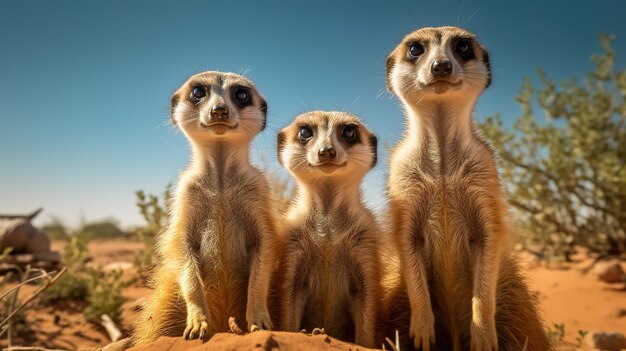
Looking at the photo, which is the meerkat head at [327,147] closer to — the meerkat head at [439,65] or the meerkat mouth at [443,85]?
the meerkat head at [439,65]

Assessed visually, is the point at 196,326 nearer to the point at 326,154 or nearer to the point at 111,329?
the point at 326,154

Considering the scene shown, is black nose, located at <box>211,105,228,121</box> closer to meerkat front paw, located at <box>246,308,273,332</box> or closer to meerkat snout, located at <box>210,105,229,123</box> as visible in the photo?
meerkat snout, located at <box>210,105,229,123</box>

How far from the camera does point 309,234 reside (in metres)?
3.40

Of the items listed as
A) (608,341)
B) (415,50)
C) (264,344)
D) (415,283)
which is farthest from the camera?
(608,341)

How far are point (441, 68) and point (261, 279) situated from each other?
1.56m

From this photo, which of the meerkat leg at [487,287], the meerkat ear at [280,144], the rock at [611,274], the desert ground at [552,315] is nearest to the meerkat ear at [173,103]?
the meerkat ear at [280,144]

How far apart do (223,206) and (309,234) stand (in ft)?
1.83

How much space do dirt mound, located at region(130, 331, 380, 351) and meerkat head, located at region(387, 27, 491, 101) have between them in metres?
1.55

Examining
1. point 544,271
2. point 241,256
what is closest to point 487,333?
point 241,256

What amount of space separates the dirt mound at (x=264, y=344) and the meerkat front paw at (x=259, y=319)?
0.35 meters

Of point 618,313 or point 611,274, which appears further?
point 611,274

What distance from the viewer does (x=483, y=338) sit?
9.64 ft

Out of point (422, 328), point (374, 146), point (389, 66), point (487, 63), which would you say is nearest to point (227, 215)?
point (374, 146)

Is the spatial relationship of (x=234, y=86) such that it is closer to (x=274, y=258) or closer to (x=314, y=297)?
(x=274, y=258)
